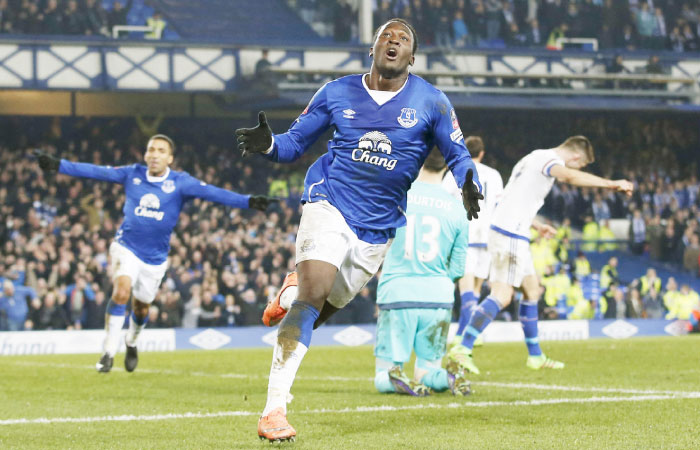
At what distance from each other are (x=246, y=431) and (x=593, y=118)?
29.8 metres

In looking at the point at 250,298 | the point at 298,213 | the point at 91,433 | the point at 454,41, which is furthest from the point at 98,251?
the point at 91,433

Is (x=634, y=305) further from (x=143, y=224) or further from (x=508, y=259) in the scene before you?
(x=143, y=224)

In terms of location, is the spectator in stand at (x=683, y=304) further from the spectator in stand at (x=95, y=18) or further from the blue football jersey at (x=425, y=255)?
the blue football jersey at (x=425, y=255)

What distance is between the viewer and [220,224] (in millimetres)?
26641

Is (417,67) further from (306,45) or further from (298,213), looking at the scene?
(298,213)

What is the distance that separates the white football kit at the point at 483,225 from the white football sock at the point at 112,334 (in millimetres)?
4468

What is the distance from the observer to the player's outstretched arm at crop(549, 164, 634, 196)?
9.09 meters

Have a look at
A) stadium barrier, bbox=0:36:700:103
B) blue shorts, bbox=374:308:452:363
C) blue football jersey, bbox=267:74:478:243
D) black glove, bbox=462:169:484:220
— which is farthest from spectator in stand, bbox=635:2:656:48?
black glove, bbox=462:169:484:220

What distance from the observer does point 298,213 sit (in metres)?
28.6

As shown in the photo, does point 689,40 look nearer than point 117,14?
No

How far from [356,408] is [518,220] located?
440 centimetres

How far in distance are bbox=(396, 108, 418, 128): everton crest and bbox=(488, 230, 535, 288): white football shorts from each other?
17.4 feet

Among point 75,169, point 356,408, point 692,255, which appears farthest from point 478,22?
point 356,408

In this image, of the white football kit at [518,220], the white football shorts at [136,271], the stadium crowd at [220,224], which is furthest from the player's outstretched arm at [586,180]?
the stadium crowd at [220,224]
